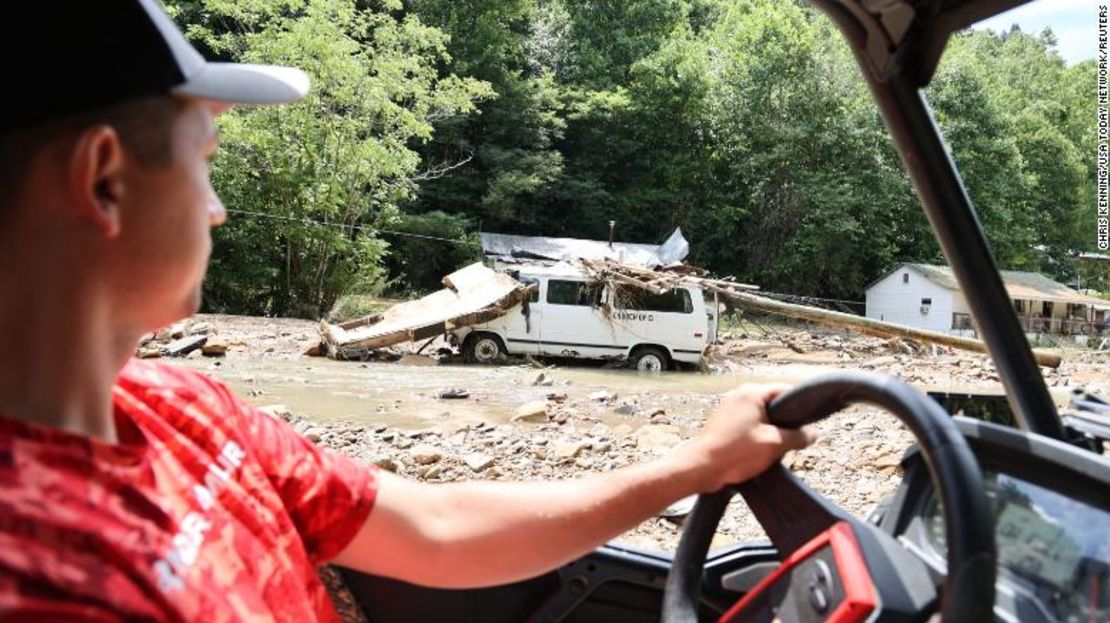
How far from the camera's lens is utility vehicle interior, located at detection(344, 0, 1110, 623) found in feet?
2.81

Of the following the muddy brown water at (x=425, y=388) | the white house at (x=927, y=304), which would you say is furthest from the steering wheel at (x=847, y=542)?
the white house at (x=927, y=304)

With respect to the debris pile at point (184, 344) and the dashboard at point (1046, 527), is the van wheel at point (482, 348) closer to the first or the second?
the debris pile at point (184, 344)

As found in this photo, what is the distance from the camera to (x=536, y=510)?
1250 millimetres

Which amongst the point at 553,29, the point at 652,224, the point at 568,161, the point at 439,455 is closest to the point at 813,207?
the point at 652,224

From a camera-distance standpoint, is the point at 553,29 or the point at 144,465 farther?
the point at 553,29

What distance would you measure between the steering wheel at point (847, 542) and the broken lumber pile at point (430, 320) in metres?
11.7

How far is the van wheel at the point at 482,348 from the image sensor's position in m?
13.3

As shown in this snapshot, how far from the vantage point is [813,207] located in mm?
29062

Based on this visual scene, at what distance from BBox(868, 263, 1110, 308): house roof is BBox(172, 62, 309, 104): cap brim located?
1.25 m

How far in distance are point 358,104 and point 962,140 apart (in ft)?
48.1

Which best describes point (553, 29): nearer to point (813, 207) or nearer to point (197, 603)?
point (813, 207)

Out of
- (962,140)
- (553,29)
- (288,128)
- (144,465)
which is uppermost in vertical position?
(553,29)

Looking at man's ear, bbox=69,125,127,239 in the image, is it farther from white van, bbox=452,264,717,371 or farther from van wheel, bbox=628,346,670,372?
van wheel, bbox=628,346,670,372

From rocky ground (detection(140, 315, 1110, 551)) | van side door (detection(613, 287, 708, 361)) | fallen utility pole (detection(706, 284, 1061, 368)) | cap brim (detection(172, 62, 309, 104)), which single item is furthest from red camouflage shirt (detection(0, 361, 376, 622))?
van side door (detection(613, 287, 708, 361))
